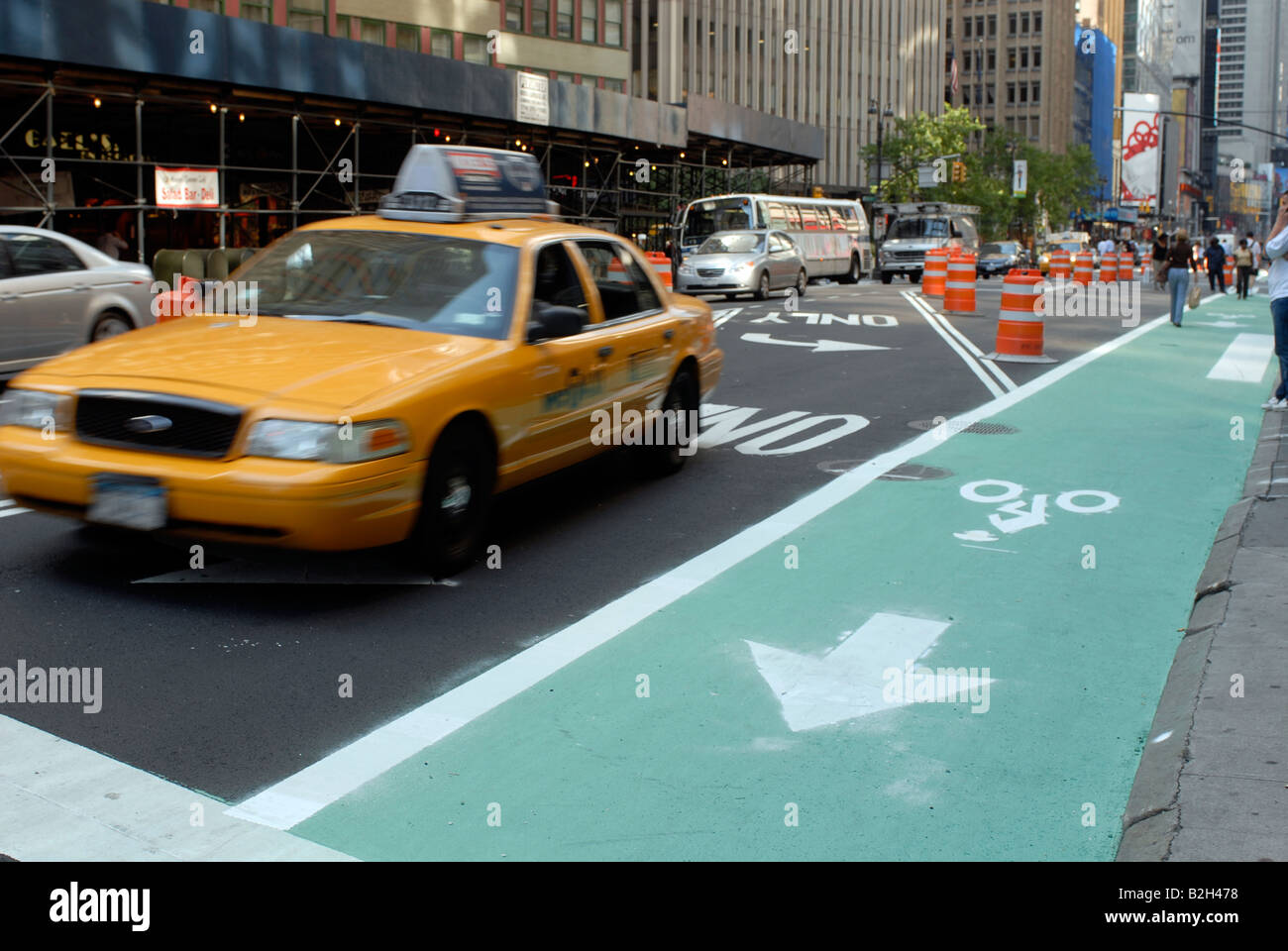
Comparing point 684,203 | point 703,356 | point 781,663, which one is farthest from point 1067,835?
point 684,203

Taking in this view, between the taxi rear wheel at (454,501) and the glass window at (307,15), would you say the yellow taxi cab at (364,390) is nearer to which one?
the taxi rear wheel at (454,501)

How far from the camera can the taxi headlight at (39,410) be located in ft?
19.9

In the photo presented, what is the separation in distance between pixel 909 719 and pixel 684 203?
4474cm

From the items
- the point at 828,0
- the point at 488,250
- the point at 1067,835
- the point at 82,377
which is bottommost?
the point at 1067,835

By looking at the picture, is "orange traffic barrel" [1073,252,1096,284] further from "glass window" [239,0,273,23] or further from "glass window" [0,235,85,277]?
"glass window" [0,235,85,277]

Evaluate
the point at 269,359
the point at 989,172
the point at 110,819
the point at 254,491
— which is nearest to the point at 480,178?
the point at 269,359

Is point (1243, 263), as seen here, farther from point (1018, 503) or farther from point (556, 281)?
point (556, 281)

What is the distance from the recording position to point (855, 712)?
487 centimetres

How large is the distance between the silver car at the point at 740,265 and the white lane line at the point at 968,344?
3.67 metres

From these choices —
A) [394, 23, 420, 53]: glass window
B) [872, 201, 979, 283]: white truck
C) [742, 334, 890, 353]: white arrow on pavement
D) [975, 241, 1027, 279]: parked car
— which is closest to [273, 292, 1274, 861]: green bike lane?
[742, 334, 890, 353]: white arrow on pavement

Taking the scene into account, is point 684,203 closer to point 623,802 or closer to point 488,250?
point 488,250

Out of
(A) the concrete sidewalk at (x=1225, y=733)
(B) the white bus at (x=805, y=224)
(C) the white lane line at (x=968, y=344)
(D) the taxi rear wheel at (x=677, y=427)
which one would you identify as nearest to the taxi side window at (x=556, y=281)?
(D) the taxi rear wheel at (x=677, y=427)

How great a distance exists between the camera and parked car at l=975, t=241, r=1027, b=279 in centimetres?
5291

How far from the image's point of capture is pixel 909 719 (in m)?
4.81
